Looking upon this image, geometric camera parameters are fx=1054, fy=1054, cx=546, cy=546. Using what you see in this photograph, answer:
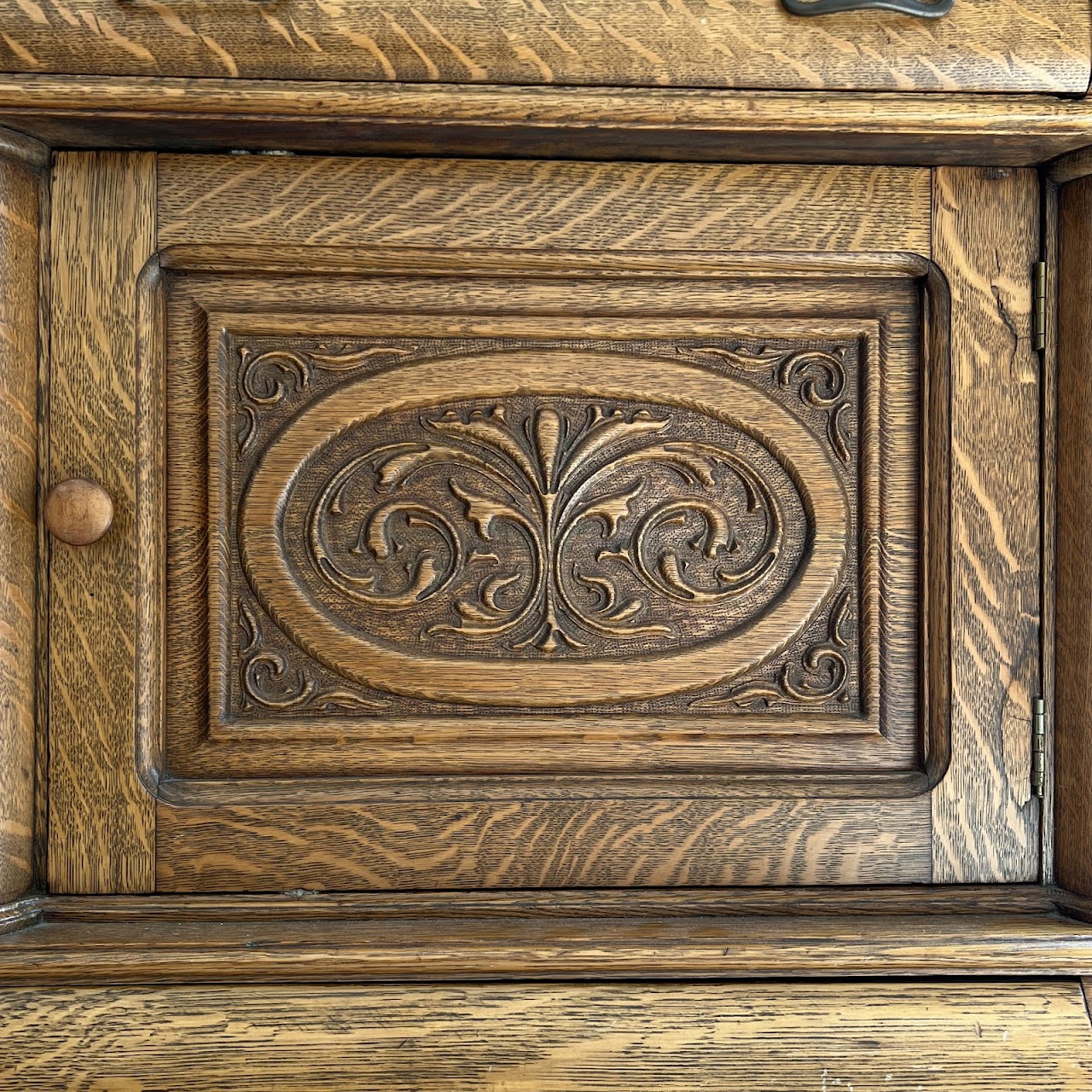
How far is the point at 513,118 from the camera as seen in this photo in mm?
571

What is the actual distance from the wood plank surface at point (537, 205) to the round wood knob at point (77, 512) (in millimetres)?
154

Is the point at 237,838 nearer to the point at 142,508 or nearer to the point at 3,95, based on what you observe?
the point at 142,508

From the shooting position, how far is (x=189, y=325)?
64 centimetres

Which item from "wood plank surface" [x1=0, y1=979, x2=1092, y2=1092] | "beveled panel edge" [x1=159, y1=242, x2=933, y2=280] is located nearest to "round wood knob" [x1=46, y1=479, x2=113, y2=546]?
"beveled panel edge" [x1=159, y1=242, x2=933, y2=280]

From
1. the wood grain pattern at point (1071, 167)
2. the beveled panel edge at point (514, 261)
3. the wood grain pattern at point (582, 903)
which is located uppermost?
the wood grain pattern at point (1071, 167)

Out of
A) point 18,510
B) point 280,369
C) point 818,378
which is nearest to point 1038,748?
point 818,378

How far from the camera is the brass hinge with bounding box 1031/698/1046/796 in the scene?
0.65 metres

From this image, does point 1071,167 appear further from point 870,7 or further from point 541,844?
point 541,844

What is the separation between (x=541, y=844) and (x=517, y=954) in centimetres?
7

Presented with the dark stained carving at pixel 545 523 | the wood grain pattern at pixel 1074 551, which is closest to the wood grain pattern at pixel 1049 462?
the wood grain pattern at pixel 1074 551

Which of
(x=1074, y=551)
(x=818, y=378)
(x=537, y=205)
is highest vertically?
(x=537, y=205)

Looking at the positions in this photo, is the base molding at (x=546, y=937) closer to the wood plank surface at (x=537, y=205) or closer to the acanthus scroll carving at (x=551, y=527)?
the acanthus scroll carving at (x=551, y=527)

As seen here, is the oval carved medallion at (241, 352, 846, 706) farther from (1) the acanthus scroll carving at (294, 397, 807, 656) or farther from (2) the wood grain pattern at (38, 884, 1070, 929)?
(2) the wood grain pattern at (38, 884, 1070, 929)

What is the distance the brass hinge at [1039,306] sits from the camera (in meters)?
0.65
